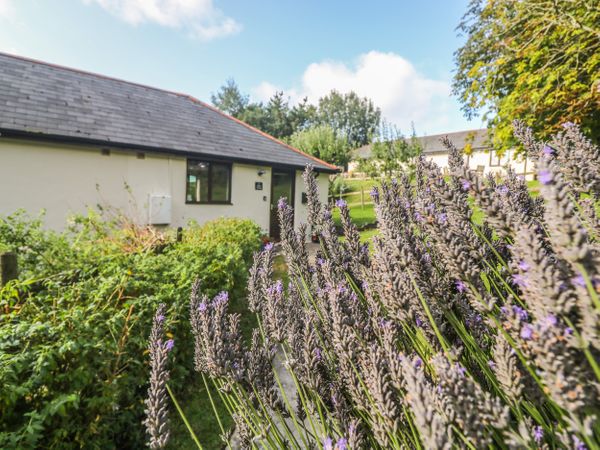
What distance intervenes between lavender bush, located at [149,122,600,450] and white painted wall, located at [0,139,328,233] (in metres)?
9.21

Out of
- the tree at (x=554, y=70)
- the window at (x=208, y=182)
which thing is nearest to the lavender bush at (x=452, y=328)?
the tree at (x=554, y=70)

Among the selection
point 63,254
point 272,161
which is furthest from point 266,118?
point 63,254

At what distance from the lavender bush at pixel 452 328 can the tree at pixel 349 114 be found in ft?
211

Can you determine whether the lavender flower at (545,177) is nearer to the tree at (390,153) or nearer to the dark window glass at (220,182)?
the dark window glass at (220,182)

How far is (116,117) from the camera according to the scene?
35.4 ft

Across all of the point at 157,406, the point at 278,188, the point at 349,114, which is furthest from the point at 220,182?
the point at 349,114

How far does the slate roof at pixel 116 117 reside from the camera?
8914 mm

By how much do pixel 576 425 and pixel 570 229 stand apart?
15.3 inches

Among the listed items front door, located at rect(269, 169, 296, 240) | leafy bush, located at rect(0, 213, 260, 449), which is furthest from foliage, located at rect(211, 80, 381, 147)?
leafy bush, located at rect(0, 213, 260, 449)

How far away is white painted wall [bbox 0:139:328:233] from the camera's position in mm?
8305

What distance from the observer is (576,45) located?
7.80m

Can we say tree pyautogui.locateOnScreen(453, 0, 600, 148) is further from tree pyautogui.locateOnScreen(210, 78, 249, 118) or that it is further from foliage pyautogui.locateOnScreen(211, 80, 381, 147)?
tree pyautogui.locateOnScreen(210, 78, 249, 118)

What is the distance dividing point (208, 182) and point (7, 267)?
30.5ft

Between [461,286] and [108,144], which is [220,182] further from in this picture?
[461,286]
